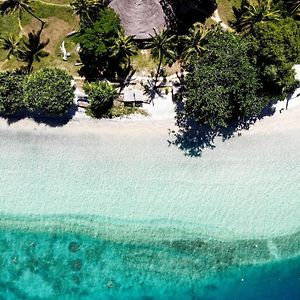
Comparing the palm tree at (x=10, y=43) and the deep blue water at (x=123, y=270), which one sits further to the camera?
the deep blue water at (x=123, y=270)

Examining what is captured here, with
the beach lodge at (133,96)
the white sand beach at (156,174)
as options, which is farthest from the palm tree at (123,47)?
the white sand beach at (156,174)

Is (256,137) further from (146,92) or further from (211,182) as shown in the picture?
(146,92)

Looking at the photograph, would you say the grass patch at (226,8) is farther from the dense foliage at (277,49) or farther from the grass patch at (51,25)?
the grass patch at (51,25)

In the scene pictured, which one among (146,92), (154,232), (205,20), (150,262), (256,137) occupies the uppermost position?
(205,20)

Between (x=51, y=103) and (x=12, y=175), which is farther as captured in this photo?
(x=12, y=175)

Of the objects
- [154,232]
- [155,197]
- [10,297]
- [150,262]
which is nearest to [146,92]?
[155,197]

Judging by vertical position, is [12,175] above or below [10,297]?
above

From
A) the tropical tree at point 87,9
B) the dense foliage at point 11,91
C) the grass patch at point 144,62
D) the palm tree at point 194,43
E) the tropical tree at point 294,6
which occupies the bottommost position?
the dense foliage at point 11,91
